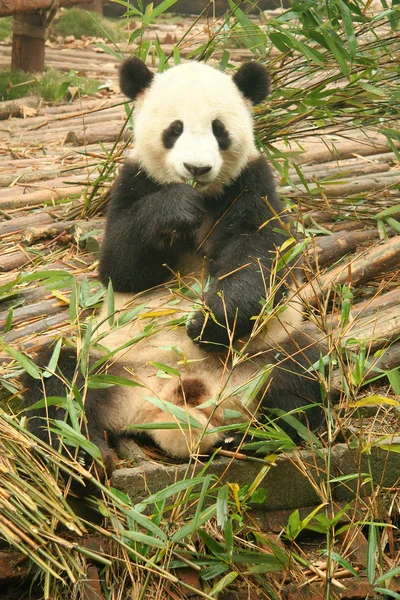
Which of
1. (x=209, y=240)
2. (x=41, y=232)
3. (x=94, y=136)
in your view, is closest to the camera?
(x=209, y=240)

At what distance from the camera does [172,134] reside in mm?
3523

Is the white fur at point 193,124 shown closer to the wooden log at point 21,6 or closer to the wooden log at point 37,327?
the wooden log at point 37,327

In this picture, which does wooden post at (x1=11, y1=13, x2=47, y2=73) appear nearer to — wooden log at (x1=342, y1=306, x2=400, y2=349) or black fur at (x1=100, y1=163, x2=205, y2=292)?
black fur at (x1=100, y1=163, x2=205, y2=292)

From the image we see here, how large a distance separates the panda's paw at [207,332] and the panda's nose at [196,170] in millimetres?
567

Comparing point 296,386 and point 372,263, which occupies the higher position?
point 296,386

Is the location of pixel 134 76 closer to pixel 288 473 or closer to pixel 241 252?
pixel 241 252

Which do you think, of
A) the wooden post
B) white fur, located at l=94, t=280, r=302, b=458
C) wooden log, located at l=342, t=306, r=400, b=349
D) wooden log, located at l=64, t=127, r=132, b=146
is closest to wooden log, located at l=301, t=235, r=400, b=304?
wooden log, located at l=342, t=306, r=400, b=349

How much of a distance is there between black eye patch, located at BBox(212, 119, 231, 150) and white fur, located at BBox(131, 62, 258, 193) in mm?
20

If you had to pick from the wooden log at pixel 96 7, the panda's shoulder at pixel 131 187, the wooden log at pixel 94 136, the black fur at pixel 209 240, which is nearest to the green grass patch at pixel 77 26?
the wooden log at pixel 96 7

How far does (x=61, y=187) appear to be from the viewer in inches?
212

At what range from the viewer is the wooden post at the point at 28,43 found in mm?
9227

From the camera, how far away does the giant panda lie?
3049 mm

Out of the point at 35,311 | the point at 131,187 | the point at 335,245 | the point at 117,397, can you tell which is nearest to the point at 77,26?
the point at 335,245

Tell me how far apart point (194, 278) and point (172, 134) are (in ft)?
2.12
